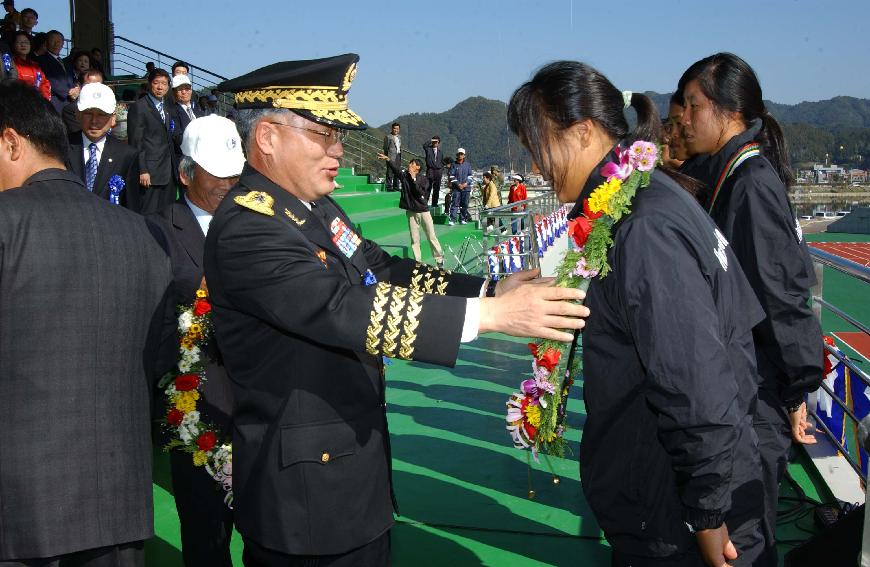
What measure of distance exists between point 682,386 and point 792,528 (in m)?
2.56

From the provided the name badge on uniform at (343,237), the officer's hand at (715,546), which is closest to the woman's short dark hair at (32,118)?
the name badge on uniform at (343,237)

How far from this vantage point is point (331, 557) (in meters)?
1.92

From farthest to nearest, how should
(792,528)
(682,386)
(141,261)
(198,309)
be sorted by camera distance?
(792,528) < (198,309) < (141,261) < (682,386)

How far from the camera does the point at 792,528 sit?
11.8 ft

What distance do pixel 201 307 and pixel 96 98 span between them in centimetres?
273

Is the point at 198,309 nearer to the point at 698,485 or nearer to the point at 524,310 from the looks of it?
the point at 524,310

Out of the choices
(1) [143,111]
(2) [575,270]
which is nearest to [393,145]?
(1) [143,111]

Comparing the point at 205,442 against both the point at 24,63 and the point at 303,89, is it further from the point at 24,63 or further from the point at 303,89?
the point at 24,63

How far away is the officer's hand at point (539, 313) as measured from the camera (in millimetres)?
1637

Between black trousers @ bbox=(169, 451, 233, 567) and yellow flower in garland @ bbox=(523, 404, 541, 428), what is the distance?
4.28ft

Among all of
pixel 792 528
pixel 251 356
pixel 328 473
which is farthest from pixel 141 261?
pixel 792 528

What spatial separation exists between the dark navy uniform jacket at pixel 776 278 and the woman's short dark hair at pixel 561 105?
2.77ft

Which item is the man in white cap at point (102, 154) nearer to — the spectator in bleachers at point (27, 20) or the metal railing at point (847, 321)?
the metal railing at point (847, 321)

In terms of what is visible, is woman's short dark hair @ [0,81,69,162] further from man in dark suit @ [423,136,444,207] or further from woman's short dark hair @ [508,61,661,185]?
man in dark suit @ [423,136,444,207]
